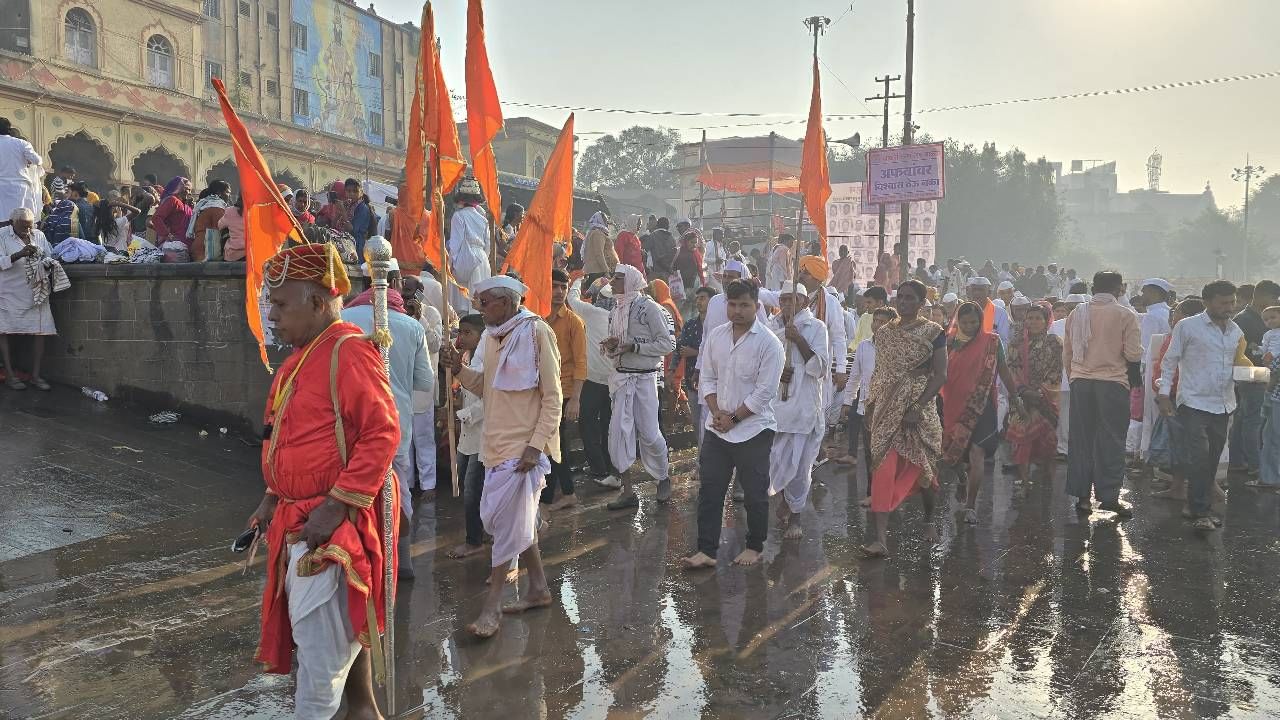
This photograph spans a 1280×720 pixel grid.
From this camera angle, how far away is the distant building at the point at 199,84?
24406 mm

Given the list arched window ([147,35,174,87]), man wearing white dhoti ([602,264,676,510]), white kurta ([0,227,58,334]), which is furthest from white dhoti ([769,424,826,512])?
arched window ([147,35,174,87])

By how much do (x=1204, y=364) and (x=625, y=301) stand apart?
473 cm

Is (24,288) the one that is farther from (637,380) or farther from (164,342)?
(637,380)

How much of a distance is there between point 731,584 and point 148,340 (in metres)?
6.70

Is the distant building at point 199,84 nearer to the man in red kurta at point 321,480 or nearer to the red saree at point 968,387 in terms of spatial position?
the red saree at point 968,387

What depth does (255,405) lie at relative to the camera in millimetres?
8805

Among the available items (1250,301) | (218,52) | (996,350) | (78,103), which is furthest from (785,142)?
(996,350)

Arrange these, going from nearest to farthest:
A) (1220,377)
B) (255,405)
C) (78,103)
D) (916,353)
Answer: (916,353) → (1220,377) → (255,405) → (78,103)

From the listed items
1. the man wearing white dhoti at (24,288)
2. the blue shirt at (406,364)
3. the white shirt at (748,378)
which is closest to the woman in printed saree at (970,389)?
the white shirt at (748,378)

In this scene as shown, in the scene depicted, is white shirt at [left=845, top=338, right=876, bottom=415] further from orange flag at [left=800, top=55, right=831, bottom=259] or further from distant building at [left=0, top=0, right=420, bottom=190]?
distant building at [left=0, top=0, right=420, bottom=190]

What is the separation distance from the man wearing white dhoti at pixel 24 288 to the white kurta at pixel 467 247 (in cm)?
395

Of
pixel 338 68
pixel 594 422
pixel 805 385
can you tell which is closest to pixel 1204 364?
pixel 805 385

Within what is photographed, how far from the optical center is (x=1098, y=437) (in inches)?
309

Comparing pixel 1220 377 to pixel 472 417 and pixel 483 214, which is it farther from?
pixel 483 214
